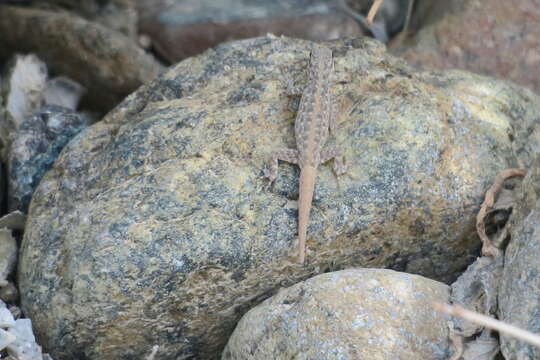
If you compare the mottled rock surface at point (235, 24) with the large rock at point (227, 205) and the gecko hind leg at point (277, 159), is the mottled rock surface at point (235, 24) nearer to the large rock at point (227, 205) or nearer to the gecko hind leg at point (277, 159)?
the large rock at point (227, 205)

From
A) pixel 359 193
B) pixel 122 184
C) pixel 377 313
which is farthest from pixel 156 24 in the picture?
pixel 377 313

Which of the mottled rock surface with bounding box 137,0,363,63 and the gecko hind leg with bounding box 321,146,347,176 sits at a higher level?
the gecko hind leg with bounding box 321,146,347,176

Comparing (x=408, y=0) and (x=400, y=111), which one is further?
(x=408, y=0)

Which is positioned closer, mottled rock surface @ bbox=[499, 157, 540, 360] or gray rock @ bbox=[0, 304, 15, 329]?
mottled rock surface @ bbox=[499, 157, 540, 360]

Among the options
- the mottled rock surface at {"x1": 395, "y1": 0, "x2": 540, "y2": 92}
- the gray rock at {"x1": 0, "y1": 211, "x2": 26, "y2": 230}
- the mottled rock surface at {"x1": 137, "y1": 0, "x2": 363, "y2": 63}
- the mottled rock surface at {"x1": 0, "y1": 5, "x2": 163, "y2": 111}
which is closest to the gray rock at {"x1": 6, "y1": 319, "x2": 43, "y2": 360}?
the gray rock at {"x1": 0, "y1": 211, "x2": 26, "y2": 230}

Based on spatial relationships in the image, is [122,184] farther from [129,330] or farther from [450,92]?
[450,92]

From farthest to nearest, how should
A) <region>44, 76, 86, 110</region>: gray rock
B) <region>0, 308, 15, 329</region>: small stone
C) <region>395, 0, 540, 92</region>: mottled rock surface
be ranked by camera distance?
<region>395, 0, 540, 92</region>: mottled rock surface < <region>44, 76, 86, 110</region>: gray rock < <region>0, 308, 15, 329</region>: small stone

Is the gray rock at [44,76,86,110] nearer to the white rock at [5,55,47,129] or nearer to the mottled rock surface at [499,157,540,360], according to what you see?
the white rock at [5,55,47,129]
